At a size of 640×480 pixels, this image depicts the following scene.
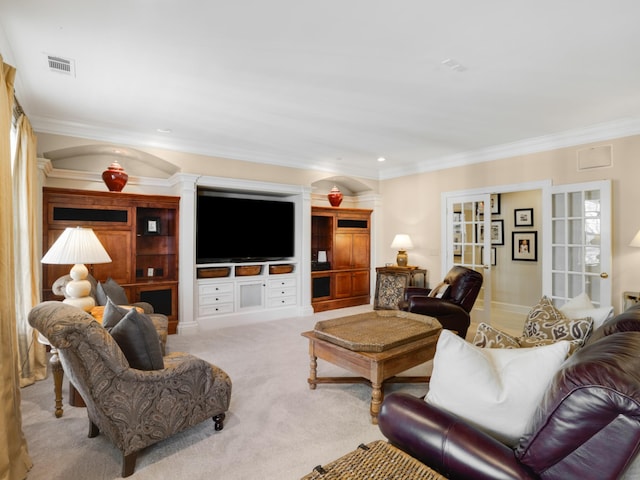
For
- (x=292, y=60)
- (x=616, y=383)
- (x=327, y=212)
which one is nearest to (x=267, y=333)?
(x=327, y=212)

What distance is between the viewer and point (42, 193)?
4137 mm

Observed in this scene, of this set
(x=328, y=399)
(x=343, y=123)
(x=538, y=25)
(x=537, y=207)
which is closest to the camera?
(x=538, y=25)

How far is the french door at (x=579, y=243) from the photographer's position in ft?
13.3

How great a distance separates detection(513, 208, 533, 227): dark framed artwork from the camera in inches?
232

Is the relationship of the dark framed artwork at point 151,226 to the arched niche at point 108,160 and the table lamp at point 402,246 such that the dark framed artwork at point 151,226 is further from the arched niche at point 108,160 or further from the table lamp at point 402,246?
the table lamp at point 402,246

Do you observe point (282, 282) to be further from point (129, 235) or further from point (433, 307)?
point (433, 307)

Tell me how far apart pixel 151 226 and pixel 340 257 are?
330 centimetres

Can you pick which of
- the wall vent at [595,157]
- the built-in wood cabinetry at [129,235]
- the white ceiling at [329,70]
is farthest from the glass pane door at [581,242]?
the built-in wood cabinetry at [129,235]

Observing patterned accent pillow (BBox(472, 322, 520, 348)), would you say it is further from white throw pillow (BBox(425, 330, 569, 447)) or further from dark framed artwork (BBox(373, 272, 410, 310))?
dark framed artwork (BBox(373, 272, 410, 310))

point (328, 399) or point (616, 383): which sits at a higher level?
point (616, 383)

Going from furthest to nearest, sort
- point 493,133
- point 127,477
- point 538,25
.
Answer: point 493,133 → point 538,25 → point 127,477

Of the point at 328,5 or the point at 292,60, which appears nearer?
the point at 328,5

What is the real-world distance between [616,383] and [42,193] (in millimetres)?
5269

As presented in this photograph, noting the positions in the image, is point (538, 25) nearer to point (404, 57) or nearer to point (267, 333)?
point (404, 57)
